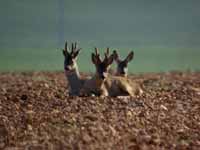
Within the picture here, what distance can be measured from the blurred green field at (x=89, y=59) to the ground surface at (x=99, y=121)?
13.9m

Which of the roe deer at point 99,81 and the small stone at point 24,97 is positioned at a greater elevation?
the roe deer at point 99,81

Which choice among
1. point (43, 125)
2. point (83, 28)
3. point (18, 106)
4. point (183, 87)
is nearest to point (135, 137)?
point (43, 125)

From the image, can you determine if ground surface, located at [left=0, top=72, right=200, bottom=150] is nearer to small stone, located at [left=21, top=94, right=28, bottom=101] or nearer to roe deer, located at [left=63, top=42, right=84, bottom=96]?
small stone, located at [left=21, top=94, right=28, bottom=101]

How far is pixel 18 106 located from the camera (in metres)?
13.8

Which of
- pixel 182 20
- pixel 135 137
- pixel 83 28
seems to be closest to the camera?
pixel 135 137

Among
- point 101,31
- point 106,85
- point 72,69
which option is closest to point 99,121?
point 106,85

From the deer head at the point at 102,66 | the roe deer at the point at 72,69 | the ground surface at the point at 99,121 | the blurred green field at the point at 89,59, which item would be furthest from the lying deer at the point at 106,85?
the blurred green field at the point at 89,59

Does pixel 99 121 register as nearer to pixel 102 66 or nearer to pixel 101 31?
pixel 102 66

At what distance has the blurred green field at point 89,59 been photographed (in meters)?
30.2

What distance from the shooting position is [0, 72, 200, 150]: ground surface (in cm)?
1063

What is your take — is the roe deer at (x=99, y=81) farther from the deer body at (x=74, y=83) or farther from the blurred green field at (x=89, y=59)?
the blurred green field at (x=89, y=59)

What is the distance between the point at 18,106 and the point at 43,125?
7.46 feet

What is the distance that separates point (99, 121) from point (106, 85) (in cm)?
464

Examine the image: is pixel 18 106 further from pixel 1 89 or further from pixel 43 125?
pixel 1 89
